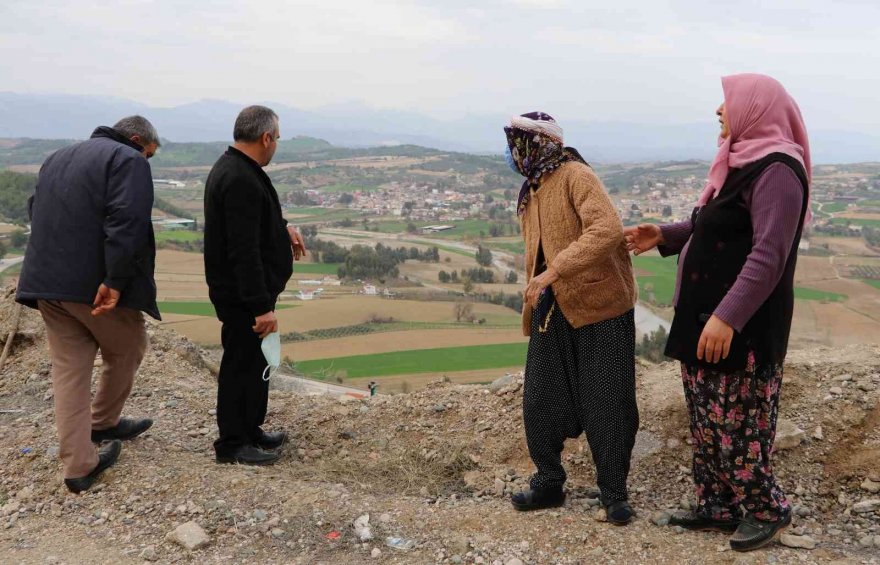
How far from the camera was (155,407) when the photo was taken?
14.9 feet

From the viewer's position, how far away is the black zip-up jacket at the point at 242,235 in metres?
3.30

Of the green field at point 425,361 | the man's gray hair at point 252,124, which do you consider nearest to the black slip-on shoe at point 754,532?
the man's gray hair at point 252,124

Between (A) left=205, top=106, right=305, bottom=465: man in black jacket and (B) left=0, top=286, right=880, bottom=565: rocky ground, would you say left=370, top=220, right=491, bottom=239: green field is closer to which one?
(B) left=0, top=286, right=880, bottom=565: rocky ground

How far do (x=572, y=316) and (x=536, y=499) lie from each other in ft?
3.04

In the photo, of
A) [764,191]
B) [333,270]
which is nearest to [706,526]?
[764,191]

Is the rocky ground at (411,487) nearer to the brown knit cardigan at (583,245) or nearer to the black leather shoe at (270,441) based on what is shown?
the black leather shoe at (270,441)

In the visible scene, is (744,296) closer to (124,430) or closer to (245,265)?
(245,265)

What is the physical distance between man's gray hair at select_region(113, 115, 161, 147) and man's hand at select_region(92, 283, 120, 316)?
2.67 ft

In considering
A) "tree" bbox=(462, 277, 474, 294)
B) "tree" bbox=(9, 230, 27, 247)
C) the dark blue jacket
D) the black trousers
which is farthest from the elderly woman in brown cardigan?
"tree" bbox=(9, 230, 27, 247)

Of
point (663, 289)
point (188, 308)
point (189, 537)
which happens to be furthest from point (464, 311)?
point (189, 537)

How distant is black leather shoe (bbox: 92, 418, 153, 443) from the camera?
3.77 metres

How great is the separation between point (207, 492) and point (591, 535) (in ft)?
6.23

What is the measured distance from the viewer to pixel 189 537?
2906mm

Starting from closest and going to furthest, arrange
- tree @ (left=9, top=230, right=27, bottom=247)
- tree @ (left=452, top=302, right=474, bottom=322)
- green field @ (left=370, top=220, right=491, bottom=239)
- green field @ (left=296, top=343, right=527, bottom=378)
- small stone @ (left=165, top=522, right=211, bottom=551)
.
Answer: small stone @ (left=165, top=522, right=211, bottom=551) < green field @ (left=296, top=343, right=527, bottom=378) < tree @ (left=452, top=302, right=474, bottom=322) < tree @ (left=9, top=230, right=27, bottom=247) < green field @ (left=370, top=220, right=491, bottom=239)
